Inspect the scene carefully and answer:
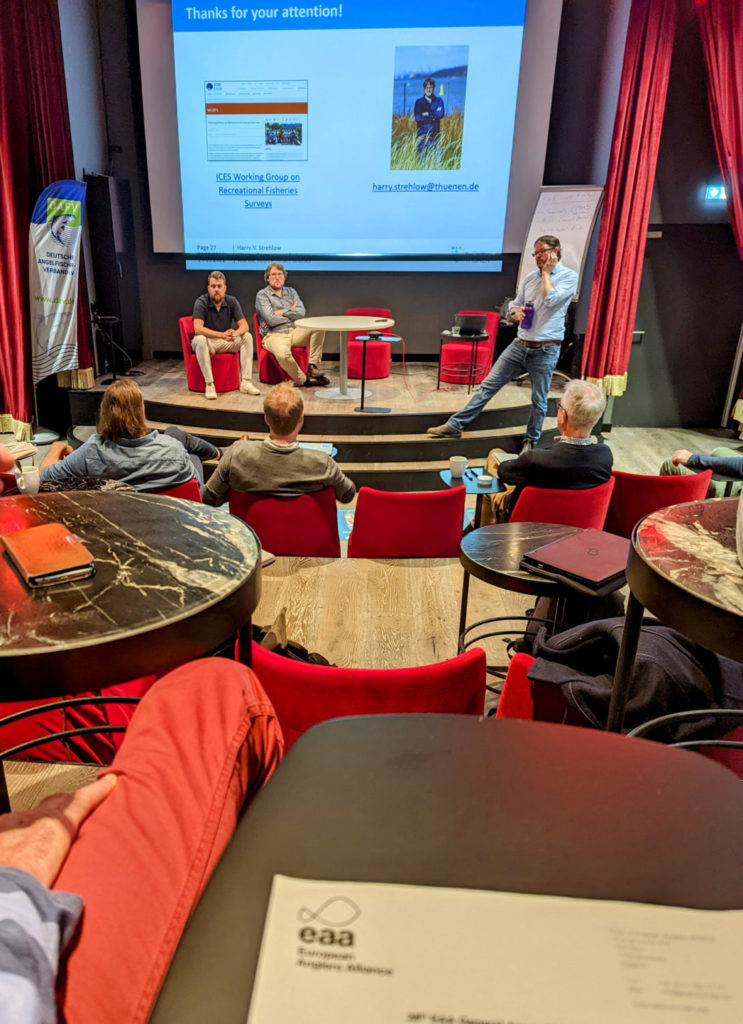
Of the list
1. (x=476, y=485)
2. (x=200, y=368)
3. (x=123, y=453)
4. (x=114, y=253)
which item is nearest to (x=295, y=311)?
(x=200, y=368)

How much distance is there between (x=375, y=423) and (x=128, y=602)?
4.26m

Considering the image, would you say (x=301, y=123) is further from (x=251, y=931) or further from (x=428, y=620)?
(x=251, y=931)

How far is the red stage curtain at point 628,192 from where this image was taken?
5.30m

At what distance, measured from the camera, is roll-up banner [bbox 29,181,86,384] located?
5.14 meters

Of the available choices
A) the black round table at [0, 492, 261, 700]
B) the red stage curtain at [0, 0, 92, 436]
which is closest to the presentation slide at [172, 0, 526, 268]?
the red stage curtain at [0, 0, 92, 436]

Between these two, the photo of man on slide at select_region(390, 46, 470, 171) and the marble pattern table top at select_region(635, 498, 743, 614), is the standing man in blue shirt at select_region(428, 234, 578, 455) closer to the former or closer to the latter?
the photo of man on slide at select_region(390, 46, 470, 171)

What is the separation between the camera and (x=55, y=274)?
17.4ft

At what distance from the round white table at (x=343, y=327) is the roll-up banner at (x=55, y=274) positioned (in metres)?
1.87

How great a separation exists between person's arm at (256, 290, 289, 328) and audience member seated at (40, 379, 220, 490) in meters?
3.27

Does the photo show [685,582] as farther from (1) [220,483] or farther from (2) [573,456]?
(1) [220,483]

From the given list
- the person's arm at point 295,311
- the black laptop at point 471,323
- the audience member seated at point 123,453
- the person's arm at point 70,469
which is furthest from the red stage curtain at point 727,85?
the person's arm at point 70,469

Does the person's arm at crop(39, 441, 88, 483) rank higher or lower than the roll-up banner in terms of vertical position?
lower

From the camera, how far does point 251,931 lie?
47 centimetres

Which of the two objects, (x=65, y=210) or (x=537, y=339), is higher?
(x=65, y=210)
